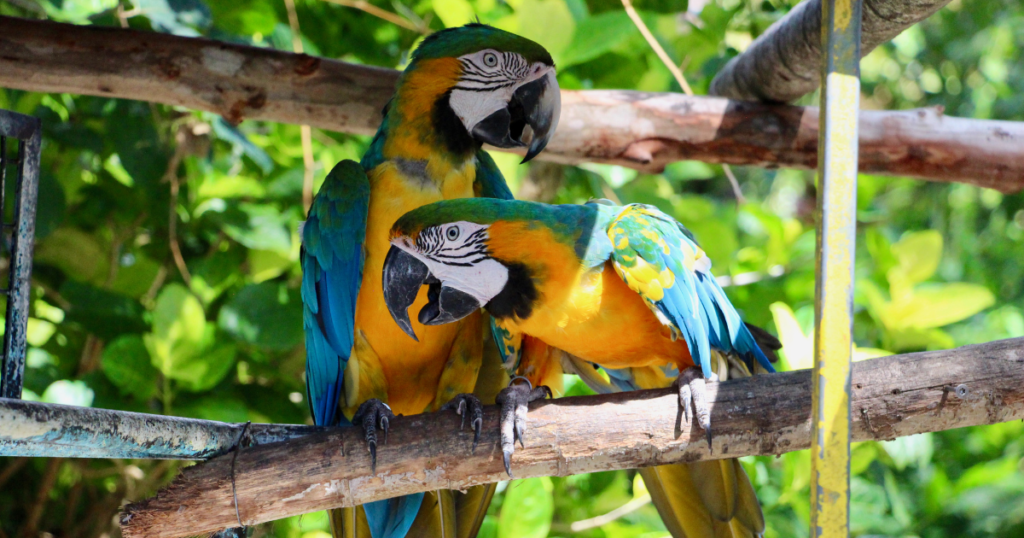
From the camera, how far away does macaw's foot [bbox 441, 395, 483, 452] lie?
120cm

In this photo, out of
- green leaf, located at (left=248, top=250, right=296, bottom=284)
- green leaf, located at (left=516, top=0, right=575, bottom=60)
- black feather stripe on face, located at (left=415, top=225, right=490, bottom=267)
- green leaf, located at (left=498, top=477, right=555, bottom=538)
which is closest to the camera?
black feather stripe on face, located at (left=415, top=225, right=490, bottom=267)

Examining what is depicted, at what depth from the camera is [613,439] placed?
116 cm

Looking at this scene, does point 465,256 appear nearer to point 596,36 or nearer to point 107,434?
point 107,434

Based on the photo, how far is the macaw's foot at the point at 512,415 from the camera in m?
1.17

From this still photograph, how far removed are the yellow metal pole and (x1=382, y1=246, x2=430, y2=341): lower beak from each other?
1.98ft

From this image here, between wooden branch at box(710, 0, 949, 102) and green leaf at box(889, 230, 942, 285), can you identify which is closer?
wooden branch at box(710, 0, 949, 102)

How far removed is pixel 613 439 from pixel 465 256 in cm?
36

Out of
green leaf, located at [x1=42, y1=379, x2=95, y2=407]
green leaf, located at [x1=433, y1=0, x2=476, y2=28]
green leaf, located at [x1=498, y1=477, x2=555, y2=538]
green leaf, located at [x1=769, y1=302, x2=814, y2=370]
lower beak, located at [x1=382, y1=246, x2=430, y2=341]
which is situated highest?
green leaf, located at [x1=433, y1=0, x2=476, y2=28]

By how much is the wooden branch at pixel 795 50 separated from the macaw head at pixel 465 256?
62cm

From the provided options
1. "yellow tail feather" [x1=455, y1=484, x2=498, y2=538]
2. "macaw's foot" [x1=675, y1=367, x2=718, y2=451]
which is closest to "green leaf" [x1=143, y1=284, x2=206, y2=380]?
"yellow tail feather" [x1=455, y1=484, x2=498, y2=538]

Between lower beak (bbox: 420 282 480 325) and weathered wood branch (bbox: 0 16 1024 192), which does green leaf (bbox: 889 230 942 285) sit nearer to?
weathered wood branch (bbox: 0 16 1024 192)

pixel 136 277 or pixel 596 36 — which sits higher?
pixel 596 36

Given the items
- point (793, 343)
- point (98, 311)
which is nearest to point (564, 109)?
point (793, 343)

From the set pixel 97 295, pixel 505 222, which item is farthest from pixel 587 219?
pixel 97 295
